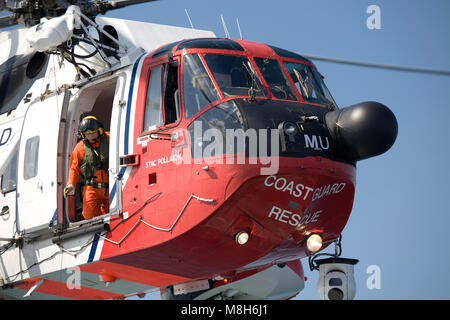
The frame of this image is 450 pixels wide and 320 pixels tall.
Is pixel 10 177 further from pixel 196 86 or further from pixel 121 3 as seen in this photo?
pixel 196 86

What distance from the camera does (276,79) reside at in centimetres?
1006

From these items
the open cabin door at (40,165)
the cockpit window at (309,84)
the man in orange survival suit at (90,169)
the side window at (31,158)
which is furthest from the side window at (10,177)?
the cockpit window at (309,84)

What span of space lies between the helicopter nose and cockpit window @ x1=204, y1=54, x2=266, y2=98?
1.03m

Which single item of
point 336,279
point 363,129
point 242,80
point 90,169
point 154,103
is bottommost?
point 336,279

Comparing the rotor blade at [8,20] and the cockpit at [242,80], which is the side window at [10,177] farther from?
the cockpit at [242,80]

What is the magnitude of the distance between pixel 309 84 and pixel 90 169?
3257mm

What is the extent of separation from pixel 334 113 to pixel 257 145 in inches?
45.3

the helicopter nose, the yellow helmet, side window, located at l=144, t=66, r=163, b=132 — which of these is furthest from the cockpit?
the yellow helmet

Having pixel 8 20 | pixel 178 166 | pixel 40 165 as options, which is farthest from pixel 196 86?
pixel 8 20

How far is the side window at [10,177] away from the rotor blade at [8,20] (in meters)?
2.92

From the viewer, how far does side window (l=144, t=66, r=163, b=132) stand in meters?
10.0

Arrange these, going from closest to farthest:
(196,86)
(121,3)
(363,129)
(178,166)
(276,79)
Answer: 1. (363,129)
2. (178,166)
3. (196,86)
4. (276,79)
5. (121,3)

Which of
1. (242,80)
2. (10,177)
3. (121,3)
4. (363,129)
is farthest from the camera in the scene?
(121,3)

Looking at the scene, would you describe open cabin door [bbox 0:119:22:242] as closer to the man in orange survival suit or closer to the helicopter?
the helicopter
